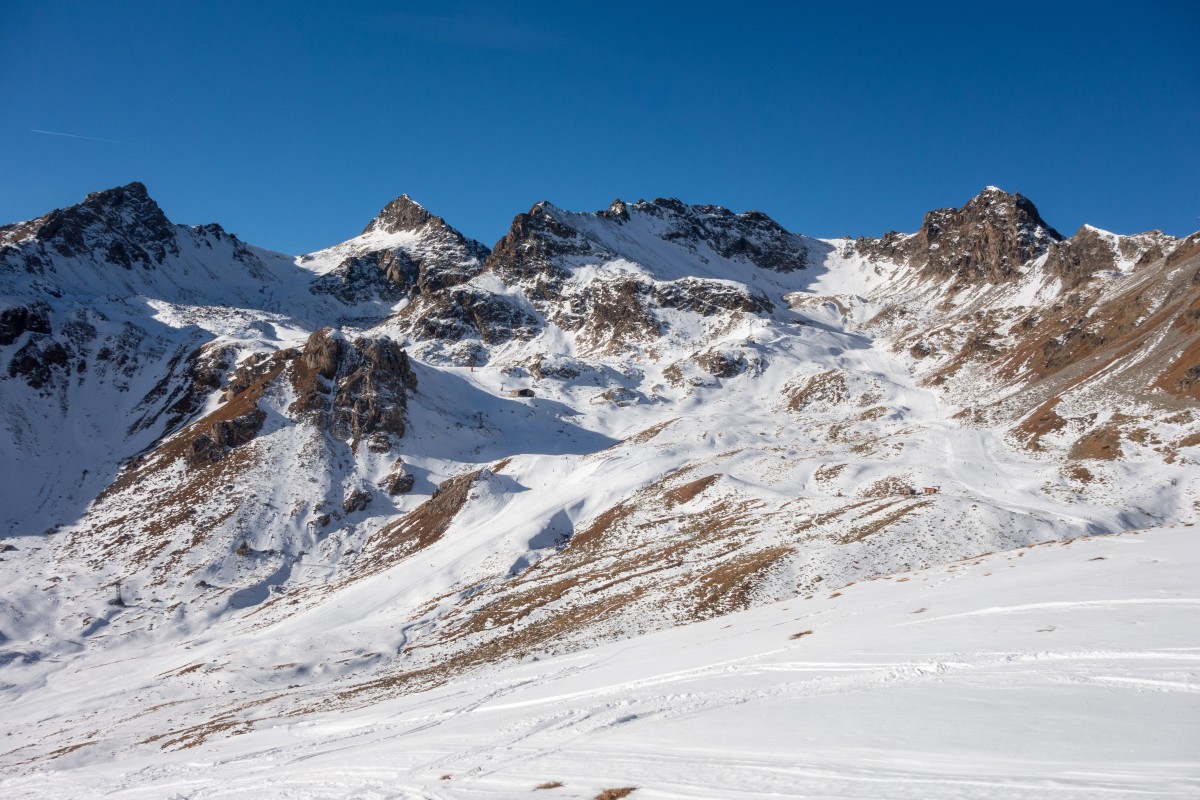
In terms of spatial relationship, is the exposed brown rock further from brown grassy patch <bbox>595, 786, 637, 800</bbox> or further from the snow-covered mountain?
brown grassy patch <bbox>595, 786, 637, 800</bbox>

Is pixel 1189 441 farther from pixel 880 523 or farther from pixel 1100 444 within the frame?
pixel 880 523

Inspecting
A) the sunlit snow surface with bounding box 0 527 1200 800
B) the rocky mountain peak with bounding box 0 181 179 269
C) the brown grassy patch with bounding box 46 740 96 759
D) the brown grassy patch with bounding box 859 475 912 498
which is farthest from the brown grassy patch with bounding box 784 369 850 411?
the rocky mountain peak with bounding box 0 181 179 269

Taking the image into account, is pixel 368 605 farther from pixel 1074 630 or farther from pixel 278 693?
pixel 1074 630

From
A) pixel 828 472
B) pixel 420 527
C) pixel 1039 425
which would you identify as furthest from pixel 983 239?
pixel 420 527

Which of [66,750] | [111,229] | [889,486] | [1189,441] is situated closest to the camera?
[66,750]

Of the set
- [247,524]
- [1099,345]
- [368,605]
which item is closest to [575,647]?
[368,605]

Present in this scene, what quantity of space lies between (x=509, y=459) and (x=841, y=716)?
2937 inches

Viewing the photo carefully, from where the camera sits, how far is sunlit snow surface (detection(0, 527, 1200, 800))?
8180 mm

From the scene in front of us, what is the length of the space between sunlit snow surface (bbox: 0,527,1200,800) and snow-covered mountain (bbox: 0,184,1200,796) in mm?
9500

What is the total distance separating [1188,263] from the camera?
9175cm

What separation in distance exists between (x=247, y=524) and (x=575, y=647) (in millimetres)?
55159

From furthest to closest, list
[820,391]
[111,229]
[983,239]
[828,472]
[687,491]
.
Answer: [111,229], [983,239], [820,391], [828,472], [687,491]

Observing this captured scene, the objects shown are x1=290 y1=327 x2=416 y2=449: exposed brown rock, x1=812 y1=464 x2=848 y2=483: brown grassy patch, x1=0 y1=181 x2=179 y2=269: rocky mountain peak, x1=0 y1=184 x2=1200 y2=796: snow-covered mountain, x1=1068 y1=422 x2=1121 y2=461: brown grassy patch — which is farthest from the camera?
x1=0 y1=181 x2=179 y2=269: rocky mountain peak

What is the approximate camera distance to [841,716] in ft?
35.2
